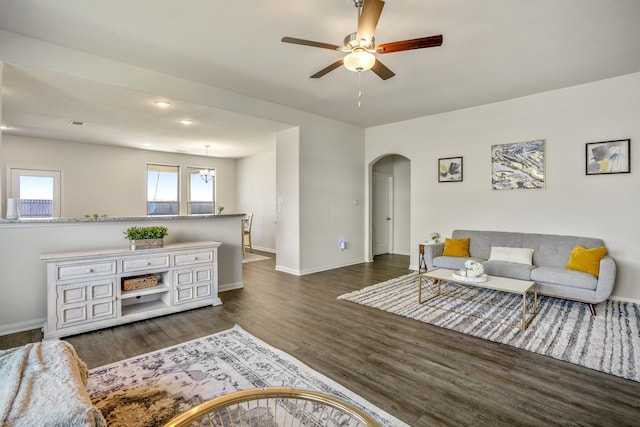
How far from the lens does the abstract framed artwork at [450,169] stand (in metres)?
5.63

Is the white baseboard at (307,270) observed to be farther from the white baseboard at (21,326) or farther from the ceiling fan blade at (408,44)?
the ceiling fan blade at (408,44)

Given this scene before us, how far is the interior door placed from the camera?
7965mm

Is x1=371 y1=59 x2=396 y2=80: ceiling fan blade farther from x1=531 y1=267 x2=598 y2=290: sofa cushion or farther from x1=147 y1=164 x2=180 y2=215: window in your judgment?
x1=147 y1=164 x2=180 y2=215: window

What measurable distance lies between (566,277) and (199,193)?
8.68m

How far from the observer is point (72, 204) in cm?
709

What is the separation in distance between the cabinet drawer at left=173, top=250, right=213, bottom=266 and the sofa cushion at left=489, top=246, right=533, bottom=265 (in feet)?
13.5

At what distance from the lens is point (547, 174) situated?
4.74m

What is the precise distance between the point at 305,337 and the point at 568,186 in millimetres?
4401

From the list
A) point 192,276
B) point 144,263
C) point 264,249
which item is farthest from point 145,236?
point 264,249

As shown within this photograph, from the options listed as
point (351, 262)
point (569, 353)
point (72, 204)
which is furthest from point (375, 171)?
point (72, 204)

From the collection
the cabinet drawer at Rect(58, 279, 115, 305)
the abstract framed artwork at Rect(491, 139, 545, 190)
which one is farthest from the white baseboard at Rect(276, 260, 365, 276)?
the abstract framed artwork at Rect(491, 139, 545, 190)

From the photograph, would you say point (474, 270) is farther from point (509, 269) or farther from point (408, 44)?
point (408, 44)

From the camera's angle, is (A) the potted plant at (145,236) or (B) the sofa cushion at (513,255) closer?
(A) the potted plant at (145,236)

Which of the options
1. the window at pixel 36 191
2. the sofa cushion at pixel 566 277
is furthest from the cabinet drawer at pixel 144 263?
the window at pixel 36 191
